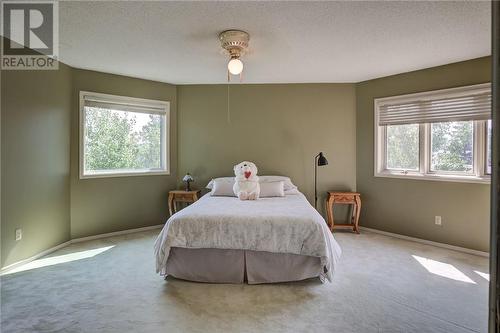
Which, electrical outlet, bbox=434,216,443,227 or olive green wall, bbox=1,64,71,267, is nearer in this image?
olive green wall, bbox=1,64,71,267

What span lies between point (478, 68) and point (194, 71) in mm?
3520

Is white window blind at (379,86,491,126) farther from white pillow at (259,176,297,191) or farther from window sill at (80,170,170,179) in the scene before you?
window sill at (80,170,170,179)

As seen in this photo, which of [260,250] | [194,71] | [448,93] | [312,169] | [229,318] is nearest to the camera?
[229,318]

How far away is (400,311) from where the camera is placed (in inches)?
78.9

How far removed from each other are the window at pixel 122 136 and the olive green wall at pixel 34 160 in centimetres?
25

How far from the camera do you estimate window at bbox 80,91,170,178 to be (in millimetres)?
3740

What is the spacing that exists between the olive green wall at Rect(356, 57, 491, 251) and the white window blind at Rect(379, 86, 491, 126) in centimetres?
13

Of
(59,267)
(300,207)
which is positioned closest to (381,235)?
(300,207)

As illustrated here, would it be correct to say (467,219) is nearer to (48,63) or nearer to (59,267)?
(59,267)

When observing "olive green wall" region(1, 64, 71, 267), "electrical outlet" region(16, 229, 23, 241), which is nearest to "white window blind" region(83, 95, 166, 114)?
"olive green wall" region(1, 64, 71, 267)

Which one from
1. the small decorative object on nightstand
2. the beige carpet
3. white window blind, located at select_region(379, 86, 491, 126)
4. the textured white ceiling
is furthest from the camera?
the small decorative object on nightstand

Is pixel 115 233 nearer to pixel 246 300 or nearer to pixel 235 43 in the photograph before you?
pixel 246 300

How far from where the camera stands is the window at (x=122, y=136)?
3.74 m

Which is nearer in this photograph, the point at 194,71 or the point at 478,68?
the point at 478,68
